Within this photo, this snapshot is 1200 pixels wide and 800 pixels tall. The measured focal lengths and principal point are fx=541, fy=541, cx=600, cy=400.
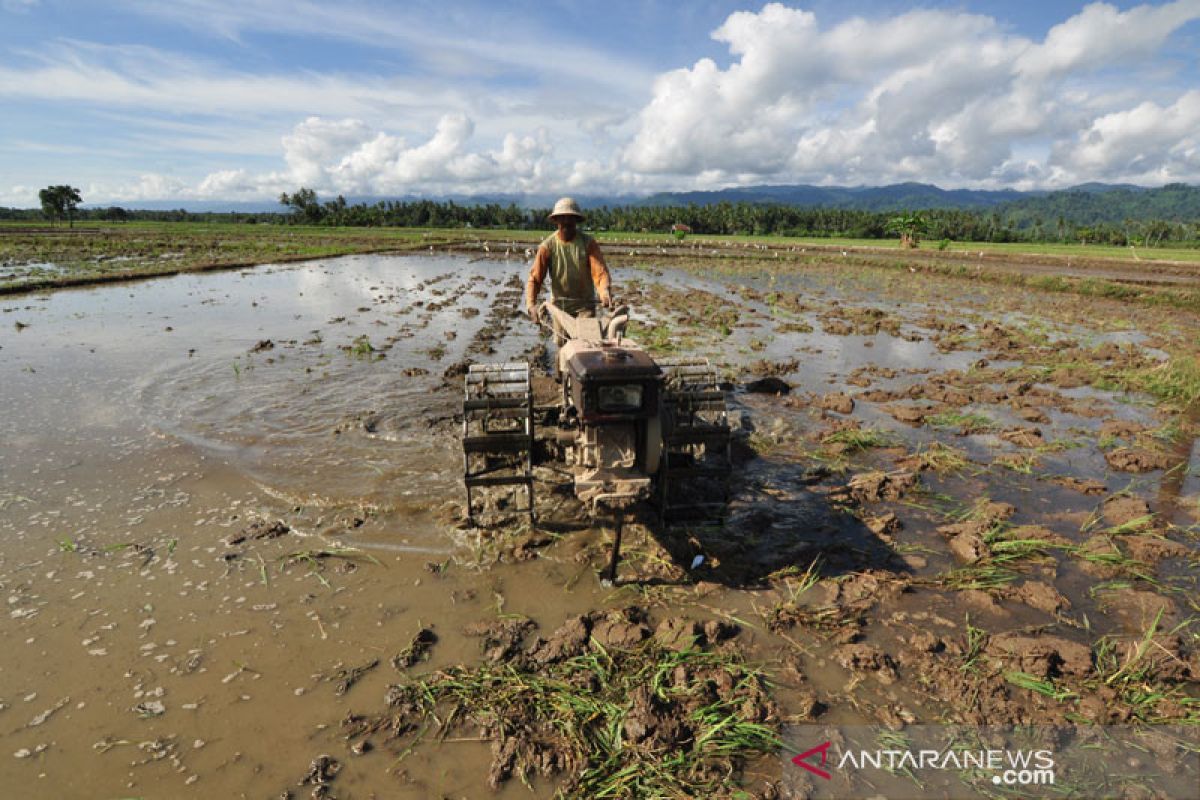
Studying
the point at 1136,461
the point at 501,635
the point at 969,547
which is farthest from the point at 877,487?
the point at 501,635

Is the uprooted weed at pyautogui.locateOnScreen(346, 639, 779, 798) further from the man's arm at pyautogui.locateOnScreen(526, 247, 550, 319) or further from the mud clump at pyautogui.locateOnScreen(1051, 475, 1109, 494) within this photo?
the mud clump at pyautogui.locateOnScreen(1051, 475, 1109, 494)

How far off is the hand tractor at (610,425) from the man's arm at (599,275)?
0.66 metres

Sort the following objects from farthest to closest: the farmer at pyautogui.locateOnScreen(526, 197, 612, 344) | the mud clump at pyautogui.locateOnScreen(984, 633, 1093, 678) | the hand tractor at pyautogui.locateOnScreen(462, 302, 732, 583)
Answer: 1. the farmer at pyautogui.locateOnScreen(526, 197, 612, 344)
2. the hand tractor at pyautogui.locateOnScreen(462, 302, 732, 583)
3. the mud clump at pyautogui.locateOnScreen(984, 633, 1093, 678)

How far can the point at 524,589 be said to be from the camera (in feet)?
14.9

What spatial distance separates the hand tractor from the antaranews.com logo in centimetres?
194

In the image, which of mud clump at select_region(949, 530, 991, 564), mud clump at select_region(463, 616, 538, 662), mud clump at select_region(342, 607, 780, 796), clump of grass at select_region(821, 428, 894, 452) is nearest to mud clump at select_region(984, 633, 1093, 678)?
mud clump at select_region(949, 530, 991, 564)

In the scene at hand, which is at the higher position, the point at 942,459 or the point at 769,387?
the point at 769,387

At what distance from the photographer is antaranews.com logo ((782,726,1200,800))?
288 centimetres

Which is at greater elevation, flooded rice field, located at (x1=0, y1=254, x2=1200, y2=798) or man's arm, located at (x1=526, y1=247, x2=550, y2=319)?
man's arm, located at (x1=526, y1=247, x2=550, y2=319)

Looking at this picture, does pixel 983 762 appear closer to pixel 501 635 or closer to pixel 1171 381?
pixel 501 635

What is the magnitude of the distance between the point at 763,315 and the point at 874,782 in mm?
15989

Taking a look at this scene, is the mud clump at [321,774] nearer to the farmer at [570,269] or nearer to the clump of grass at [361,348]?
the farmer at [570,269]

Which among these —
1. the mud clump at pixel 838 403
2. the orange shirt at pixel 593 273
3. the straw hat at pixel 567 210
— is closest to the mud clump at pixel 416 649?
the orange shirt at pixel 593 273

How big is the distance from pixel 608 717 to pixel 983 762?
2123 mm
